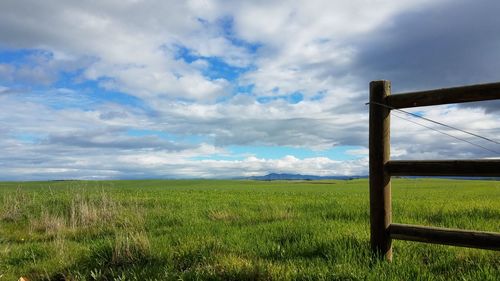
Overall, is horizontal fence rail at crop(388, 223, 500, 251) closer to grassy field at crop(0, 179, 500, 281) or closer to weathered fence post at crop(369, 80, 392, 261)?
weathered fence post at crop(369, 80, 392, 261)

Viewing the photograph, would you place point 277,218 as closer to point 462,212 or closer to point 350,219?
point 350,219

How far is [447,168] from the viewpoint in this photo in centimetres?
523

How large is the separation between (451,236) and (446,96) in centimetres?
175

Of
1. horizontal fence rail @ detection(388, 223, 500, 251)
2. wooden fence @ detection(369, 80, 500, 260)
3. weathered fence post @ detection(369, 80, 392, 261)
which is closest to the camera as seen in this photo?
horizontal fence rail @ detection(388, 223, 500, 251)

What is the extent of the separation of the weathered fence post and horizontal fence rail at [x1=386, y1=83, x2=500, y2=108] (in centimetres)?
17

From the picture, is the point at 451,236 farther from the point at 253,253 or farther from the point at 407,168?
the point at 253,253

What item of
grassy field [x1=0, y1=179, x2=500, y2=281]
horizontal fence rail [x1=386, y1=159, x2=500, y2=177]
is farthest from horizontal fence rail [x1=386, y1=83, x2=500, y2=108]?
grassy field [x1=0, y1=179, x2=500, y2=281]

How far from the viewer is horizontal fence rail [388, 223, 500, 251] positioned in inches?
193

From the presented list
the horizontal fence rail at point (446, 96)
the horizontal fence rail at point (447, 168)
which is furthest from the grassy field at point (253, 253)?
the horizontal fence rail at point (446, 96)

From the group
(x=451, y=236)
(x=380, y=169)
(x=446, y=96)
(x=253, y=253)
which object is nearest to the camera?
(x=451, y=236)

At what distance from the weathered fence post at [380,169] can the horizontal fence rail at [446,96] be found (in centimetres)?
17

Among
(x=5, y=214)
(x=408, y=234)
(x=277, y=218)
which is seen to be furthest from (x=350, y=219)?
(x=5, y=214)

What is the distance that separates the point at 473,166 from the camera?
16.5 ft

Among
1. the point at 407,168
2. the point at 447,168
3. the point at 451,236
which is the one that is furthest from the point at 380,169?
the point at 451,236
